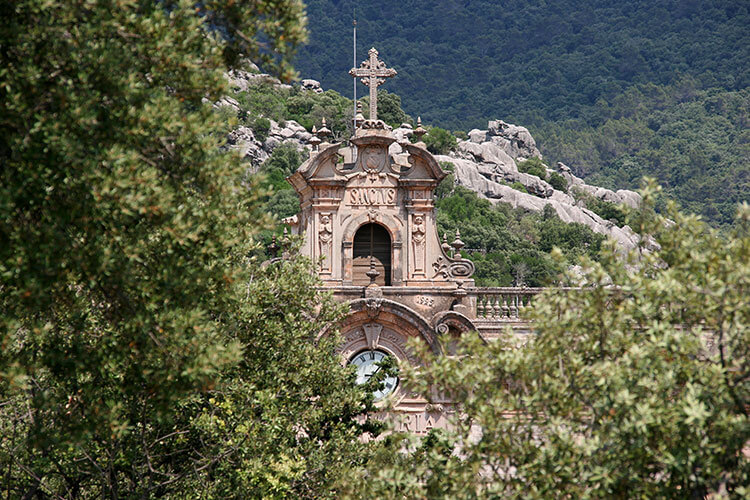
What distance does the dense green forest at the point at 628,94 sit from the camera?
484ft

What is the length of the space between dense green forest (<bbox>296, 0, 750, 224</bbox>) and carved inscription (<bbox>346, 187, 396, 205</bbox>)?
4188 inches

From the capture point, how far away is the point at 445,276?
100ft

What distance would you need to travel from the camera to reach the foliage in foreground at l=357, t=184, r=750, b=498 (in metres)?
13.3

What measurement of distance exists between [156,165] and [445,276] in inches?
660

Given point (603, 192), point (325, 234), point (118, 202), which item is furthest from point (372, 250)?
point (603, 192)

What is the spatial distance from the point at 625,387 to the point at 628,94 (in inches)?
6627

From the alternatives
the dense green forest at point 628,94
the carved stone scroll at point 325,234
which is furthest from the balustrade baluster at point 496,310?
the dense green forest at point 628,94

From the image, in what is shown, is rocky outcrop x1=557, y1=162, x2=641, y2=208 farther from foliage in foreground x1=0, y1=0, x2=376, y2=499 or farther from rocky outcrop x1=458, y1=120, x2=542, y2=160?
foliage in foreground x1=0, y1=0, x2=376, y2=499

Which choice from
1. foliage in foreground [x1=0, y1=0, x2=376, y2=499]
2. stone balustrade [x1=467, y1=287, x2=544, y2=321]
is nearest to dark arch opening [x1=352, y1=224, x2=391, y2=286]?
stone balustrade [x1=467, y1=287, x2=544, y2=321]

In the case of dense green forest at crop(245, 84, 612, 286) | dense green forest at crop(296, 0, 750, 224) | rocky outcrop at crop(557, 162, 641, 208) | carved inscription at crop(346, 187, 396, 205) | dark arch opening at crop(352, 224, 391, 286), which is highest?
dense green forest at crop(296, 0, 750, 224)

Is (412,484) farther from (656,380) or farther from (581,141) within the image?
(581,141)

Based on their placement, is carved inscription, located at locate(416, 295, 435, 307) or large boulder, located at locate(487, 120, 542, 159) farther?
large boulder, located at locate(487, 120, 542, 159)

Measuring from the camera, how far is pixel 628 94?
175125 millimetres

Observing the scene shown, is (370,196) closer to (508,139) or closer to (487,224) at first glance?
(487,224)
